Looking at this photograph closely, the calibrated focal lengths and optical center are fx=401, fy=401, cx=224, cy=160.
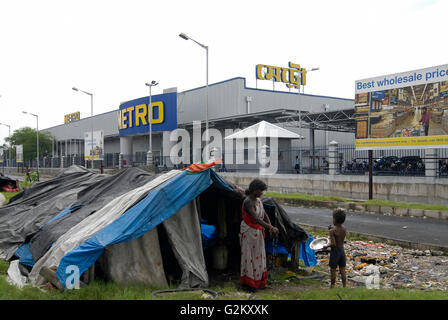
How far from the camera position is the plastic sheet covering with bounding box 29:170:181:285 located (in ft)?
19.4

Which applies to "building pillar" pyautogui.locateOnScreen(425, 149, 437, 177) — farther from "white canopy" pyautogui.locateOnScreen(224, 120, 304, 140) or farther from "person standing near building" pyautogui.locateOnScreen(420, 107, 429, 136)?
"white canopy" pyautogui.locateOnScreen(224, 120, 304, 140)

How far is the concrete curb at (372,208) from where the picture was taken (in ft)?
43.4

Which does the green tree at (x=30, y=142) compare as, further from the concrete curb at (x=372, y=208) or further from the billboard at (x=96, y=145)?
the concrete curb at (x=372, y=208)

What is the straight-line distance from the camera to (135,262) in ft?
18.7

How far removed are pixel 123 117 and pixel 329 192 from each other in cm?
3115

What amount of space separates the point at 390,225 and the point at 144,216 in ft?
29.1

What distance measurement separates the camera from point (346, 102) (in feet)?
152

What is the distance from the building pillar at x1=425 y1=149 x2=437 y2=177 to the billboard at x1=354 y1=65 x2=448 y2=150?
32.7 inches

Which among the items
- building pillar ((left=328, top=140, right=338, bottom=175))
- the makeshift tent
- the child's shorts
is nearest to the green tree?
building pillar ((left=328, top=140, right=338, bottom=175))

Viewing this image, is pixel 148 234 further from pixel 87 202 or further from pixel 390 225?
pixel 390 225

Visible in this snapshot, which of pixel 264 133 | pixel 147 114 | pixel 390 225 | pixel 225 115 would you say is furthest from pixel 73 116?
pixel 390 225

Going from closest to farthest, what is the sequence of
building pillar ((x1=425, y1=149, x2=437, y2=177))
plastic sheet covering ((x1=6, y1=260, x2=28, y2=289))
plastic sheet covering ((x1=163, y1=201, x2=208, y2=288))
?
plastic sheet covering ((x1=163, y1=201, x2=208, y2=288)) → plastic sheet covering ((x1=6, y1=260, x2=28, y2=289)) → building pillar ((x1=425, y1=149, x2=437, y2=177))

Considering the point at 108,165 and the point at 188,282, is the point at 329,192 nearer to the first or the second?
the point at 188,282

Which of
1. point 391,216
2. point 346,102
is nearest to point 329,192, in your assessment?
point 391,216
